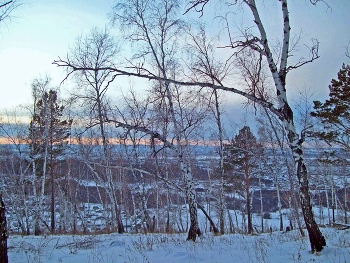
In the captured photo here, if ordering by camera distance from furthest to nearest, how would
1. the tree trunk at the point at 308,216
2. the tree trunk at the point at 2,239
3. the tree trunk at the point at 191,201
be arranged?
the tree trunk at the point at 191,201 < the tree trunk at the point at 308,216 < the tree trunk at the point at 2,239

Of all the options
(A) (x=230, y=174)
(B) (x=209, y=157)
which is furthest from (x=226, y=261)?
(B) (x=209, y=157)

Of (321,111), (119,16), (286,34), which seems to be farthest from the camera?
(321,111)

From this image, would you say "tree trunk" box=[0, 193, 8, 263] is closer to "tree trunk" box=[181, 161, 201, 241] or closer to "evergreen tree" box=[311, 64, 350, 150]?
"tree trunk" box=[181, 161, 201, 241]

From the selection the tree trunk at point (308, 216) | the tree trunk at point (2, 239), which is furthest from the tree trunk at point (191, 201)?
the tree trunk at point (2, 239)

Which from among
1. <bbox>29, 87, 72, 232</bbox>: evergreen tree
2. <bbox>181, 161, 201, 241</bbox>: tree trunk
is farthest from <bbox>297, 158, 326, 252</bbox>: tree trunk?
<bbox>29, 87, 72, 232</bbox>: evergreen tree

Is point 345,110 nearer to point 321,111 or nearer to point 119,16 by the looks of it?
point 321,111

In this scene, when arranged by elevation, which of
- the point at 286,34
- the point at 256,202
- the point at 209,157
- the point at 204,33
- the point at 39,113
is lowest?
the point at 256,202

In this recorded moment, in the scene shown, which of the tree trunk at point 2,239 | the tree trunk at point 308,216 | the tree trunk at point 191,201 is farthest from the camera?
the tree trunk at point 191,201

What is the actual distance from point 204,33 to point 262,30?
32.1 feet

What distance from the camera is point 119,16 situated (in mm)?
10023

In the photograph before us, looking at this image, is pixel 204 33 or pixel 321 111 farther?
pixel 321 111

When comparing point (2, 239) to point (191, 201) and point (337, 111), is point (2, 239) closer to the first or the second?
point (191, 201)

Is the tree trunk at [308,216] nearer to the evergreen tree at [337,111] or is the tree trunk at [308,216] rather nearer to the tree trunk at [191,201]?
the tree trunk at [191,201]

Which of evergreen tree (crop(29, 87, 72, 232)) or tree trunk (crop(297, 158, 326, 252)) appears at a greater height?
evergreen tree (crop(29, 87, 72, 232))
